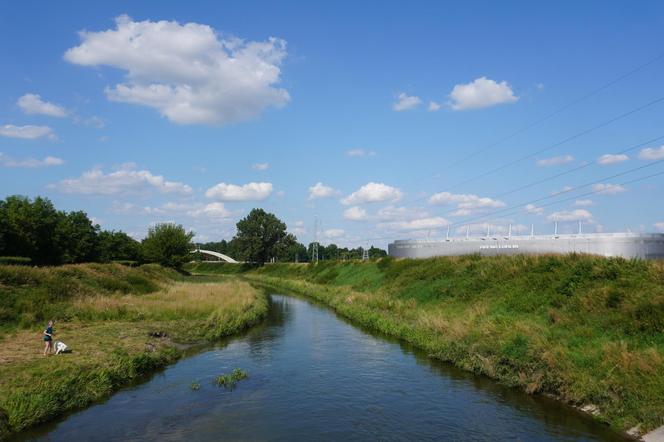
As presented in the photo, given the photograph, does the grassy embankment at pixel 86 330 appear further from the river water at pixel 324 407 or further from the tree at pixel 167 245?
the tree at pixel 167 245

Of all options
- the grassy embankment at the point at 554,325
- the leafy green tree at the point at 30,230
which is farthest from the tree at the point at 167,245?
the grassy embankment at the point at 554,325

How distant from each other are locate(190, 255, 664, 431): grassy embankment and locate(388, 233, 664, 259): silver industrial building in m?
8.89

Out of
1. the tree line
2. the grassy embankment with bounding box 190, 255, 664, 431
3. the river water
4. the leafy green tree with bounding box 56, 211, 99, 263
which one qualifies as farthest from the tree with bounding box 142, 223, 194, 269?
the river water

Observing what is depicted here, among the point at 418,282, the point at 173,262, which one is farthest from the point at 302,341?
the point at 173,262

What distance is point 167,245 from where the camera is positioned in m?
106

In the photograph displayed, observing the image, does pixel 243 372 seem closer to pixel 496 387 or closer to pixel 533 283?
pixel 496 387

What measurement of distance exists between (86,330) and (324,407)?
60.1ft

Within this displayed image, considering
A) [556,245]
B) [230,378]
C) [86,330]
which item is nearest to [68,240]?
[86,330]

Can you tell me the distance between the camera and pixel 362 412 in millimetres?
18906

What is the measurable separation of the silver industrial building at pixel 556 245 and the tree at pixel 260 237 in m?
98.9

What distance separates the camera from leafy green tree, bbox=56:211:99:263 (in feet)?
239

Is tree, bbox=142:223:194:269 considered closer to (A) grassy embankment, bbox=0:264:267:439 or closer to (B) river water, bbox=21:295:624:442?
(A) grassy embankment, bbox=0:264:267:439

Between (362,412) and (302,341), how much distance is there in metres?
16.1

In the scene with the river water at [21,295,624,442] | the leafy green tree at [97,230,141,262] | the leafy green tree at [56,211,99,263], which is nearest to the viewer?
the river water at [21,295,624,442]
